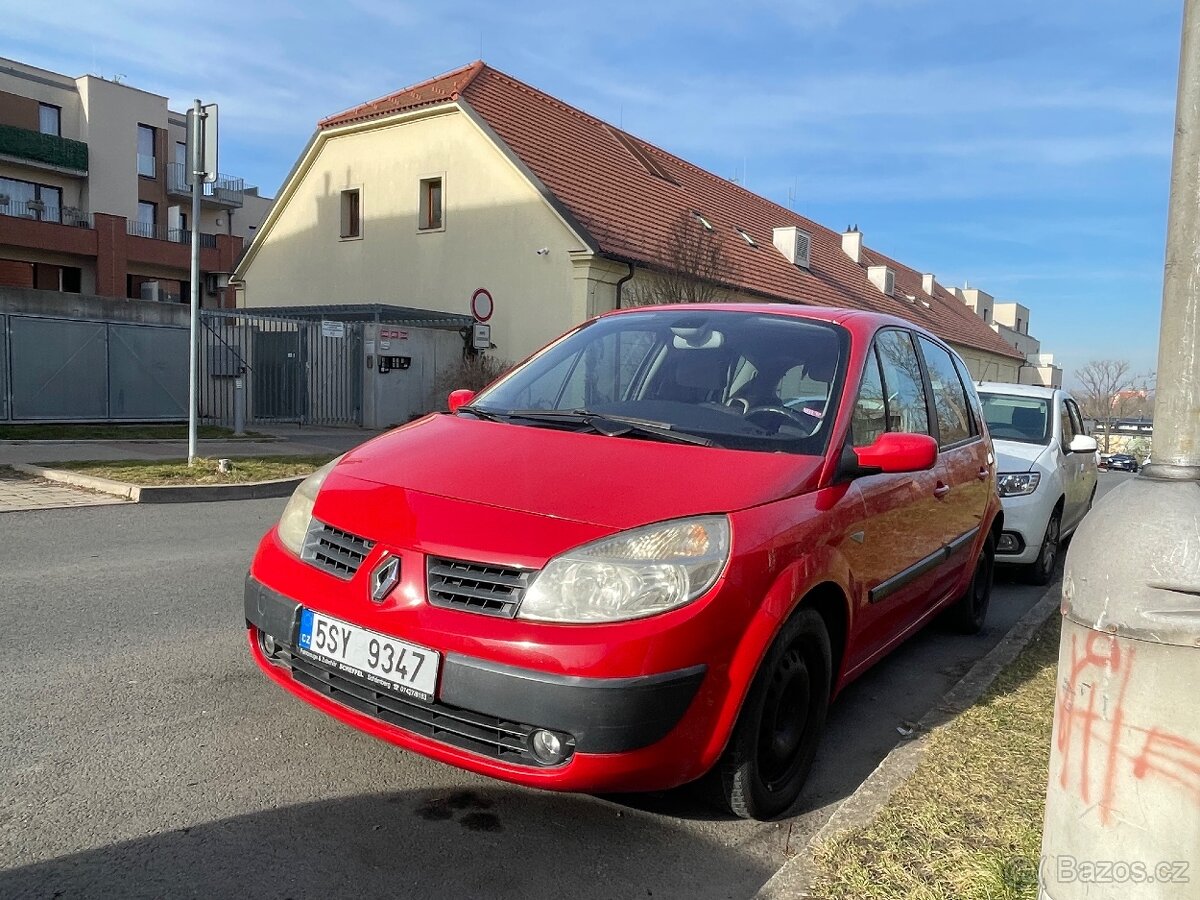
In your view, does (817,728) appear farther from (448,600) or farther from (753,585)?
(448,600)

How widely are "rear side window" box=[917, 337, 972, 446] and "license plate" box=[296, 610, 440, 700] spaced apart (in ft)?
9.82

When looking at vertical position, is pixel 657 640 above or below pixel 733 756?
above

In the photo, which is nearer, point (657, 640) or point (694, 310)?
point (657, 640)

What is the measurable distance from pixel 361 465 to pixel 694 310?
173 cm

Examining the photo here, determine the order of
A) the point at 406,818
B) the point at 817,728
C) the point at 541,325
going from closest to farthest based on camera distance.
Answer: the point at 406,818, the point at 817,728, the point at 541,325

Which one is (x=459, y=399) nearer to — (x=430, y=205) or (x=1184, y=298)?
(x=1184, y=298)

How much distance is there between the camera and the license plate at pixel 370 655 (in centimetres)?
253

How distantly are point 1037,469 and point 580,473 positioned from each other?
534 centimetres

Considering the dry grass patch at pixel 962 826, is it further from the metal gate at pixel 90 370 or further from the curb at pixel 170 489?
the metal gate at pixel 90 370

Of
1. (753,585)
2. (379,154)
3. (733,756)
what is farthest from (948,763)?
(379,154)

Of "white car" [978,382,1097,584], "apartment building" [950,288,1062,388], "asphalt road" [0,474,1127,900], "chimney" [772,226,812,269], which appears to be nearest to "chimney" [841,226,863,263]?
"chimney" [772,226,812,269]

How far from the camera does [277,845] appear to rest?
8.50 feet
